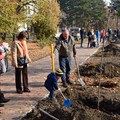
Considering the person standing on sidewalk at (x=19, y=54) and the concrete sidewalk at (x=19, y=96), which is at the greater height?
the person standing on sidewalk at (x=19, y=54)

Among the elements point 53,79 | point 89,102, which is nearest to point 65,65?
point 89,102

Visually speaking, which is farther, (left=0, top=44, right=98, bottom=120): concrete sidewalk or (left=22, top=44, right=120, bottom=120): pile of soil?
(left=0, top=44, right=98, bottom=120): concrete sidewalk

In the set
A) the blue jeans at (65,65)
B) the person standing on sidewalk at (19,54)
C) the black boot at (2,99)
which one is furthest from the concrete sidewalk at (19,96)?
the blue jeans at (65,65)

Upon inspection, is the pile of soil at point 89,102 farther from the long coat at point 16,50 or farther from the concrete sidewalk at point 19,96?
the long coat at point 16,50

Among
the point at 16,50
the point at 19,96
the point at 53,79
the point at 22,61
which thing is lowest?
the point at 19,96

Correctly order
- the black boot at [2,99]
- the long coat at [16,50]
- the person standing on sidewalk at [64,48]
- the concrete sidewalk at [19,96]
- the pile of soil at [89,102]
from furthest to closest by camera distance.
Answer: the person standing on sidewalk at [64,48]
the long coat at [16,50]
the black boot at [2,99]
the concrete sidewalk at [19,96]
the pile of soil at [89,102]

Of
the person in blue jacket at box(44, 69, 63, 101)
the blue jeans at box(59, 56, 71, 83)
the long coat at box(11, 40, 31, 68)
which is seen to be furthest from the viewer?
the blue jeans at box(59, 56, 71, 83)

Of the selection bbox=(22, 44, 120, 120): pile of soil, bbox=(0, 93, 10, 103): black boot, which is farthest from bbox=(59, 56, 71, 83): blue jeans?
bbox=(0, 93, 10, 103): black boot

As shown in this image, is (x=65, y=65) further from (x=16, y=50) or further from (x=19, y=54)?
(x=16, y=50)

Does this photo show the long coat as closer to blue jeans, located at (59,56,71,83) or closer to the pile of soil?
the pile of soil

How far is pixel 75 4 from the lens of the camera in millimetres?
75375

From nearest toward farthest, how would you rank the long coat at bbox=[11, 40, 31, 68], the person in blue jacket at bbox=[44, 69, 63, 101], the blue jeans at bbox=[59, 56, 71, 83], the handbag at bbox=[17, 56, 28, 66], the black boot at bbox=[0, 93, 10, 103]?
the person in blue jacket at bbox=[44, 69, 63, 101], the black boot at bbox=[0, 93, 10, 103], the long coat at bbox=[11, 40, 31, 68], the handbag at bbox=[17, 56, 28, 66], the blue jeans at bbox=[59, 56, 71, 83]

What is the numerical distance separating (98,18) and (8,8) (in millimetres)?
62151

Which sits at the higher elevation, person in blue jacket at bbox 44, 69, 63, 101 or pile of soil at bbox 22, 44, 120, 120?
person in blue jacket at bbox 44, 69, 63, 101
